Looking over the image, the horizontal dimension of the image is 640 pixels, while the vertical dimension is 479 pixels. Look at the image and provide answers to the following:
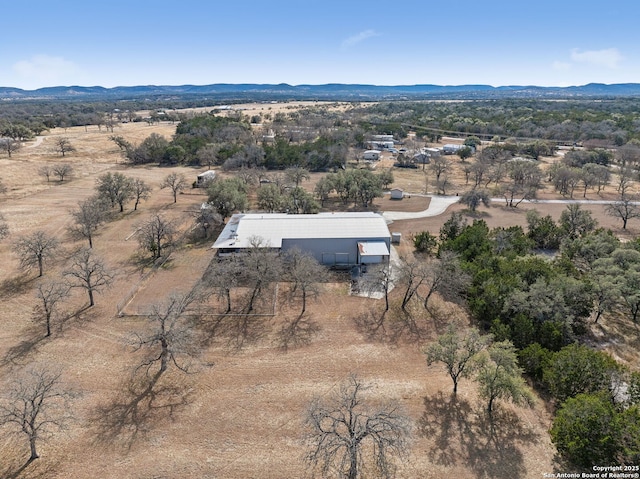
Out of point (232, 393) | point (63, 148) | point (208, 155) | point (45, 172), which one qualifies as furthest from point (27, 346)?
point (63, 148)

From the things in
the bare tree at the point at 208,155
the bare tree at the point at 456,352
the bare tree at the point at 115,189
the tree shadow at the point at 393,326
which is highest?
the bare tree at the point at 208,155

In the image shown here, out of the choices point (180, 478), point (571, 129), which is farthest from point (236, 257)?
point (571, 129)

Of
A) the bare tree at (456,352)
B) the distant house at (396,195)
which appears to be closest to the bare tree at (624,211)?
the distant house at (396,195)

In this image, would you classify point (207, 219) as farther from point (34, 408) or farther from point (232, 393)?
point (34, 408)

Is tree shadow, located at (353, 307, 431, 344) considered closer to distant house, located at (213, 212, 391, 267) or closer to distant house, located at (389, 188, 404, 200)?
distant house, located at (213, 212, 391, 267)

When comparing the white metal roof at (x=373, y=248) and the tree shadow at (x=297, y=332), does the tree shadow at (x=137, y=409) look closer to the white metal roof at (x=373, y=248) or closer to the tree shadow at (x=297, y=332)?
the tree shadow at (x=297, y=332)

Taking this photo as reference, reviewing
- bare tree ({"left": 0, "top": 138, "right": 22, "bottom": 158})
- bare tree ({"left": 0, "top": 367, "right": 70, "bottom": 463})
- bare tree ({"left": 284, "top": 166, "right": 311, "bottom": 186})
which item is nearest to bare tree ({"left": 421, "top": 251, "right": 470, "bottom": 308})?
bare tree ({"left": 0, "top": 367, "right": 70, "bottom": 463})
